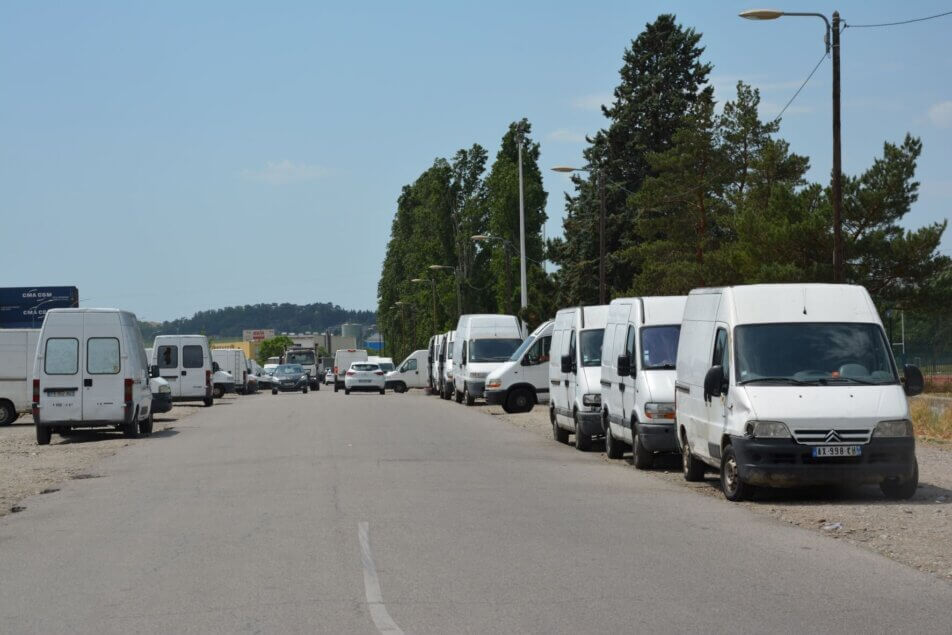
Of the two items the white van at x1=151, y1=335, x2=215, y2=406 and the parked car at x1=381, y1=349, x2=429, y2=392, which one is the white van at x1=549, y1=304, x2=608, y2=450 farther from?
the parked car at x1=381, y1=349, x2=429, y2=392

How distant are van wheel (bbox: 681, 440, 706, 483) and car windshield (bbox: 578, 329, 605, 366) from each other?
6070mm

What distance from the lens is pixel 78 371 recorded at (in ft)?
84.6

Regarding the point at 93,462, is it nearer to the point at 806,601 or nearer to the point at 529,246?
the point at 806,601

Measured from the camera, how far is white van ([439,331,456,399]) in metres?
49.2

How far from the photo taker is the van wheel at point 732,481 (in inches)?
554

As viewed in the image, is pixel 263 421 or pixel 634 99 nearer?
pixel 263 421

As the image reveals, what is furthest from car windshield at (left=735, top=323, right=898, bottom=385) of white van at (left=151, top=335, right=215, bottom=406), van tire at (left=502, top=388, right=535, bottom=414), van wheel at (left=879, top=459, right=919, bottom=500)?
white van at (left=151, top=335, right=215, bottom=406)

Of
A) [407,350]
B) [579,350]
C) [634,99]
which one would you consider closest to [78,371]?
[579,350]

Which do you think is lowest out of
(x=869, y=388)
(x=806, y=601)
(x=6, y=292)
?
(x=806, y=601)

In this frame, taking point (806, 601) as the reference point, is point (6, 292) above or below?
above

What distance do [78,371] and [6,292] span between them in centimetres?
2639

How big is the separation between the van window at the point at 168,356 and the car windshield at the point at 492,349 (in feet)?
34.3

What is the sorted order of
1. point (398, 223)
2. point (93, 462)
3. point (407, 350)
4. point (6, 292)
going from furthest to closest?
point (407, 350)
point (398, 223)
point (6, 292)
point (93, 462)

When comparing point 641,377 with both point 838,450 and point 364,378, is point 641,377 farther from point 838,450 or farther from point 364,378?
point 364,378
